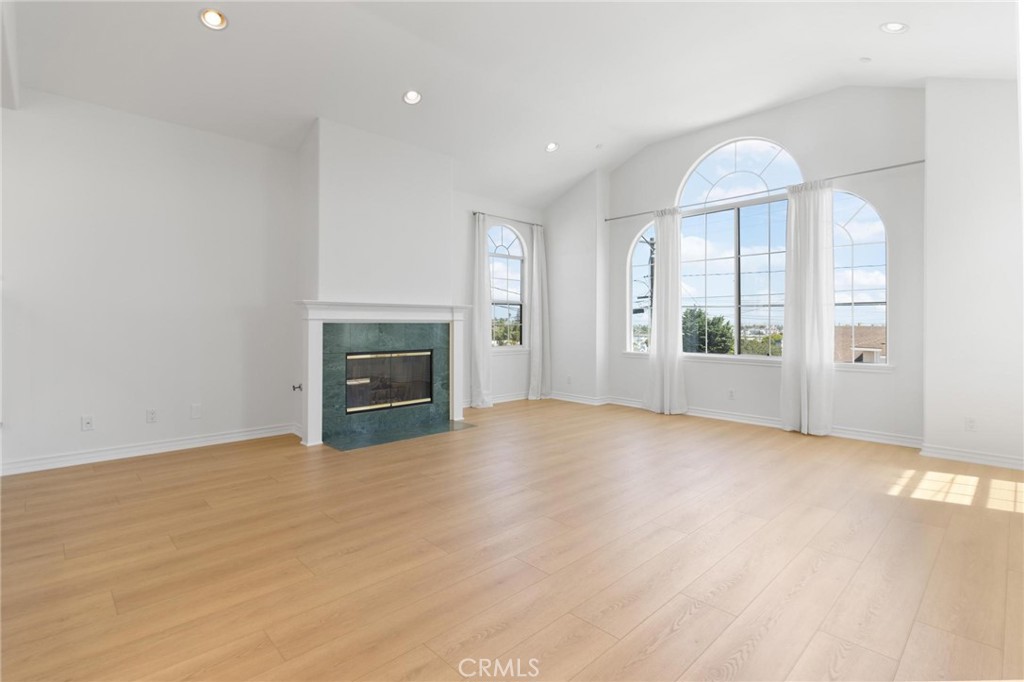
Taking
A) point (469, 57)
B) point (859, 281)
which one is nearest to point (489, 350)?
point (469, 57)

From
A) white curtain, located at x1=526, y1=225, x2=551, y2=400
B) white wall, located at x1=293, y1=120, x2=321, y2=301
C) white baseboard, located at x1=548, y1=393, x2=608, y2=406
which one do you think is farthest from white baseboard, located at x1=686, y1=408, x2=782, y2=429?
white wall, located at x1=293, y1=120, x2=321, y2=301

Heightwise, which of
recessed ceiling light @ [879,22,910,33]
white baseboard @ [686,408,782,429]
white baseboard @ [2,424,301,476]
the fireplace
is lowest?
white baseboard @ [2,424,301,476]

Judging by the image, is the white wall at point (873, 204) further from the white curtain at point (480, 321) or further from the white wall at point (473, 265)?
the white curtain at point (480, 321)

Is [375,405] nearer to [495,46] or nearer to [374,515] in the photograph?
[374,515]

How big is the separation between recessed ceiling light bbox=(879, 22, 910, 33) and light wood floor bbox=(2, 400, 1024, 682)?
3230 millimetres

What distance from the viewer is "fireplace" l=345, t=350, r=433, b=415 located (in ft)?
16.1

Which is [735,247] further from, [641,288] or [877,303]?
[877,303]

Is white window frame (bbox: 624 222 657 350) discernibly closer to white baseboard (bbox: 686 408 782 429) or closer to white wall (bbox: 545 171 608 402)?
white wall (bbox: 545 171 608 402)

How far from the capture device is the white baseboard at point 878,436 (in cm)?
451

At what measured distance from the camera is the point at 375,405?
509 centimetres

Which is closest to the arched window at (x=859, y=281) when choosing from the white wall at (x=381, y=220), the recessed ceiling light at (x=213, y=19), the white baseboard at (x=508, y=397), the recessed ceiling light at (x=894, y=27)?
the recessed ceiling light at (x=894, y=27)

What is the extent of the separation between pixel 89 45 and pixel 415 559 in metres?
4.16

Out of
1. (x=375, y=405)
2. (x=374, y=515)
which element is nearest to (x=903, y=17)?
(x=374, y=515)

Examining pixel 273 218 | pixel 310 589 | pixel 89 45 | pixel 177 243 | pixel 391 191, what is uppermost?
pixel 89 45
